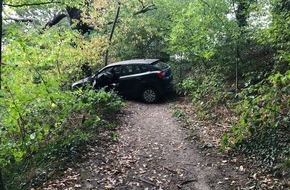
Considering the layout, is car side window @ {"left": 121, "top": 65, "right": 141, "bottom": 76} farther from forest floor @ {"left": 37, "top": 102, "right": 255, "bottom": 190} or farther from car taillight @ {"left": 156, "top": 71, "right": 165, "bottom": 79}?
forest floor @ {"left": 37, "top": 102, "right": 255, "bottom": 190}

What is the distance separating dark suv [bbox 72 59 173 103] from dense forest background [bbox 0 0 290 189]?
0.84 metres

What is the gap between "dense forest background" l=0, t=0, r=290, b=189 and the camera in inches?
232

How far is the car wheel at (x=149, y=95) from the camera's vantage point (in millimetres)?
13180

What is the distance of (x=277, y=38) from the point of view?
8359 mm

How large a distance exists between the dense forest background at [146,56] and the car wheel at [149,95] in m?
1.27

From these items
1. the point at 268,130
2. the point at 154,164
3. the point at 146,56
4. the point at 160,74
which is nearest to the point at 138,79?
the point at 160,74

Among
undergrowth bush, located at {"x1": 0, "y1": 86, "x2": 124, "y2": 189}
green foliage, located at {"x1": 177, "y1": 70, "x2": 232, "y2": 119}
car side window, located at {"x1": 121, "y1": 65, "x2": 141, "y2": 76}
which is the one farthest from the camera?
car side window, located at {"x1": 121, "y1": 65, "x2": 141, "y2": 76}

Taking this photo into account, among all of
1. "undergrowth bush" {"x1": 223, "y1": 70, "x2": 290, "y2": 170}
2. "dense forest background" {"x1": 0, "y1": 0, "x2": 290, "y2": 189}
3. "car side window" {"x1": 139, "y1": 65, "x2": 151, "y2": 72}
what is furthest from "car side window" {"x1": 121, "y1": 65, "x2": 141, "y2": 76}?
"undergrowth bush" {"x1": 223, "y1": 70, "x2": 290, "y2": 170}

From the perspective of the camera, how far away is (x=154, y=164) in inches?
257

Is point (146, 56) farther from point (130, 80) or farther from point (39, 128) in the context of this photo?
point (39, 128)

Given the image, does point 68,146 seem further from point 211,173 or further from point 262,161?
point 262,161

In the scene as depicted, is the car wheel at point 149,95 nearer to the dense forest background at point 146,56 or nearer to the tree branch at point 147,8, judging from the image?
the dense forest background at point 146,56

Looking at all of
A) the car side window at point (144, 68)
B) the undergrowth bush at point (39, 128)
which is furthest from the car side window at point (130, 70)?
the undergrowth bush at point (39, 128)

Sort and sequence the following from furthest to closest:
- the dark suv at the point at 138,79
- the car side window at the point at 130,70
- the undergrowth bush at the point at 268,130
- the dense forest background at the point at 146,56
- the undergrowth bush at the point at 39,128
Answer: the car side window at the point at 130,70 → the dark suv at the point at 138,79 → the dense forest background at the point at 146,56 → the undergrowth bush at the point at 268,130 → the undergrowth bush at the point at 39,128
